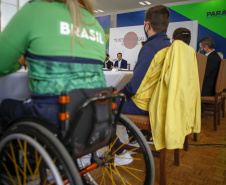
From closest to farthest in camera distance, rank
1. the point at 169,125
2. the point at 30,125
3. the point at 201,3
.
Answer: the point at 30,125 → the point at 169,125 → the point at 201,3

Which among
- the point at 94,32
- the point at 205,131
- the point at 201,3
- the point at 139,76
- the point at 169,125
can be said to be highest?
the point at 201,3

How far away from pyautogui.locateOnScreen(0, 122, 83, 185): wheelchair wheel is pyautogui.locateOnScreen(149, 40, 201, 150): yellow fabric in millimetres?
599

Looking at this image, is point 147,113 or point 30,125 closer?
point 30,125

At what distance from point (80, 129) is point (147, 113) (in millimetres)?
669

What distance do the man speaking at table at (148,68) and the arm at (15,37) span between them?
72 centimetres

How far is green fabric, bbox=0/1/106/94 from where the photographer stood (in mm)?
651

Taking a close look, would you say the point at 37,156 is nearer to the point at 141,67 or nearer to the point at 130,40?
the point at 141,67

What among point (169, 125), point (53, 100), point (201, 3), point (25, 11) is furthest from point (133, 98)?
point (201, 3)

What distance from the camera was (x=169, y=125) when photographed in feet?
3.52

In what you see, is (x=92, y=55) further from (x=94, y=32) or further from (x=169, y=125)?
(x=169, y=125)

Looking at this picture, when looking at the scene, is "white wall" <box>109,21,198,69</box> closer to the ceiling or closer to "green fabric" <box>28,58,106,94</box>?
the ceiling

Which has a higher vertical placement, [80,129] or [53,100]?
[53,100]

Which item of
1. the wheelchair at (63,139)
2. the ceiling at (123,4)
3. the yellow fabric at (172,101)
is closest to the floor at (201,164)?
the yellow fabric at (172,101)

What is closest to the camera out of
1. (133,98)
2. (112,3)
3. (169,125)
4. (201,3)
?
(169,125)
